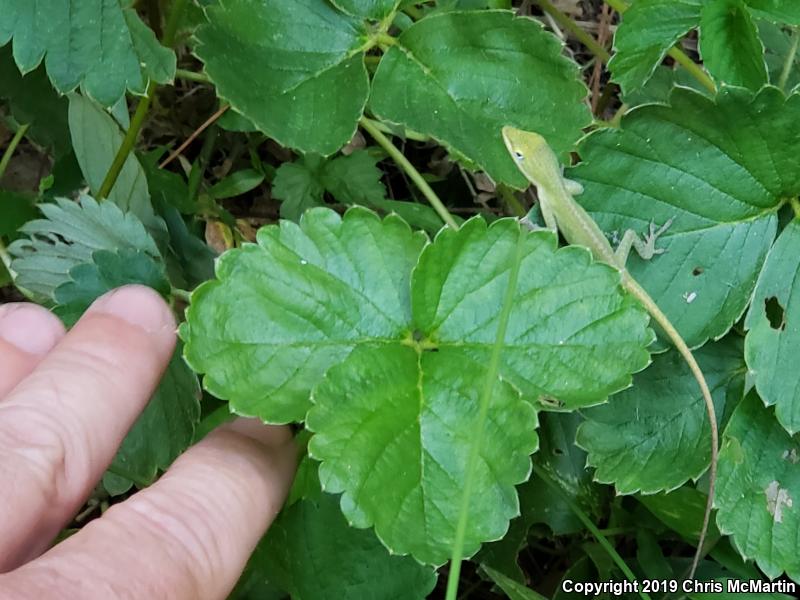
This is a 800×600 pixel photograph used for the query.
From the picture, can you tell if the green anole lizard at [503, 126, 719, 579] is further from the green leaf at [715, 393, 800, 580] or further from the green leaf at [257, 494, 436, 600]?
the green leaf at [257, 494, 436, 600]

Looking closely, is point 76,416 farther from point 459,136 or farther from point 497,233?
point 459,136

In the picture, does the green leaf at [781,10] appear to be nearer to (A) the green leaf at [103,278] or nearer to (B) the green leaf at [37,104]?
(A) the green leaf at [103,278]

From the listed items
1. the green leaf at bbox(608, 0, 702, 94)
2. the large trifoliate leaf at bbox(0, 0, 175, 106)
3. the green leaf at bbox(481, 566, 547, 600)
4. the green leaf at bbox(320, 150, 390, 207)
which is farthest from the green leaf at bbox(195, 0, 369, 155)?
the green leaf at bbox(481, 566, 547, 600)

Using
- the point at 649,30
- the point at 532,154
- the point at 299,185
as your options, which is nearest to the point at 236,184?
the point at 299,185

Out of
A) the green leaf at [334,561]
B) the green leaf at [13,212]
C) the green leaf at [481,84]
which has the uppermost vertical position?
the green leaf at [481,84]


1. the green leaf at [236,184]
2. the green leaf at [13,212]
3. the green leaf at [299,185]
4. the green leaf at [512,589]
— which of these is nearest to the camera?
the green leaf at [512,589]

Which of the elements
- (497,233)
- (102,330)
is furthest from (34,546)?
(497,233)

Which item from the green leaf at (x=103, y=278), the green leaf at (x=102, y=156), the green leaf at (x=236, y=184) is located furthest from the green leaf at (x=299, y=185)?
the green leaf at (x=103, y=278)

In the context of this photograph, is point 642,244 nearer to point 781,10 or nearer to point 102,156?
point 781,10
